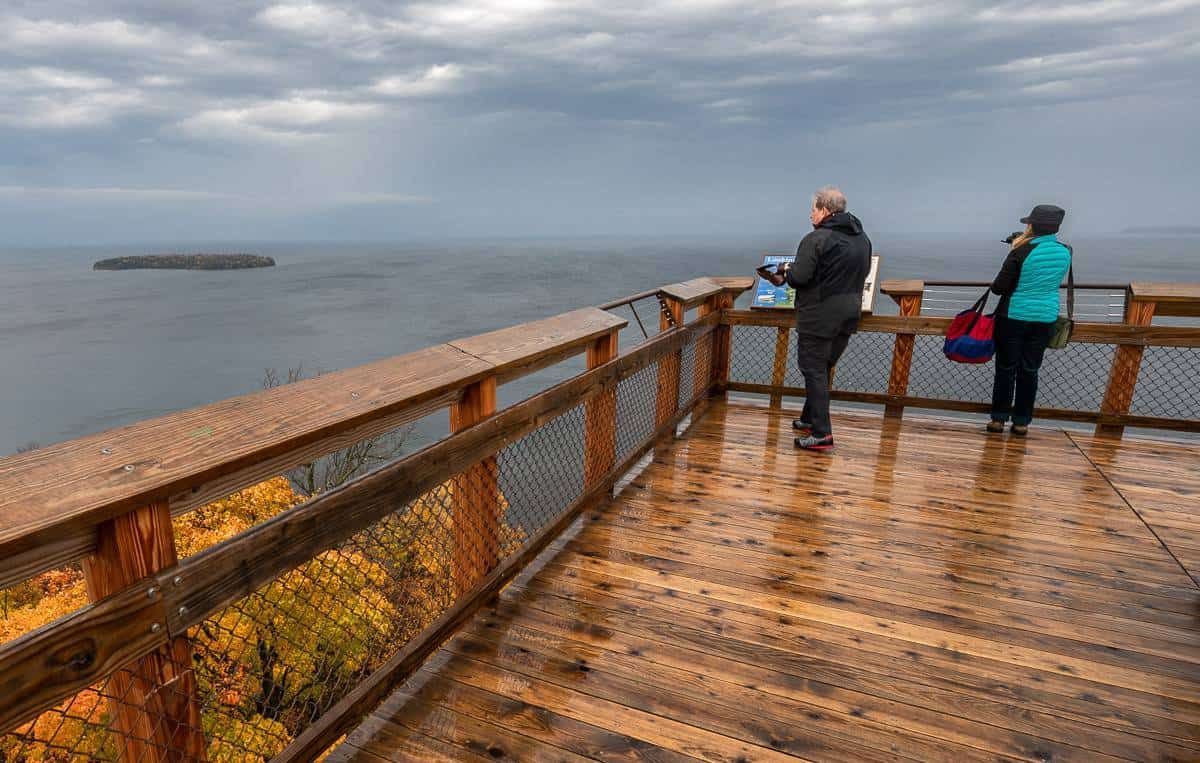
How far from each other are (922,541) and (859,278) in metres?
1.72

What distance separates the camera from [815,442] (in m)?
4.65

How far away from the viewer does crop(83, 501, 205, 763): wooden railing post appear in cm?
122

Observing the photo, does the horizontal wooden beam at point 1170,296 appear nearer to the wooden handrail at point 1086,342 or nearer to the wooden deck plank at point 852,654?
the wooden handrail at point 1086,342

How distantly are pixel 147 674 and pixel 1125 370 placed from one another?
6185 millimetres

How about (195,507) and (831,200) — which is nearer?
(195,507)

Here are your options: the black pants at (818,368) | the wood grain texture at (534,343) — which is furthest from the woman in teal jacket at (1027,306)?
the wood grain texture at (534,343)

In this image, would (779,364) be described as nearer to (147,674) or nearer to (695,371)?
(695,371)

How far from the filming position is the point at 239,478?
1.43m

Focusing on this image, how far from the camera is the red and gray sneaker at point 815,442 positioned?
4.64m

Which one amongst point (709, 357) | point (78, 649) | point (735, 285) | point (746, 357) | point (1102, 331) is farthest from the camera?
point (746, 357)

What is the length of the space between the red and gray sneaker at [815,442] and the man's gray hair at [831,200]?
5.07ft

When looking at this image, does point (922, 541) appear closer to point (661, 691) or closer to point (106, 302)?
point (661, 691)

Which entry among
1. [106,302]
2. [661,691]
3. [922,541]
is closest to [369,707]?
[661,691]

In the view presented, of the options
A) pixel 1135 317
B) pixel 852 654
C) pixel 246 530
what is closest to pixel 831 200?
pixel 1135 317
